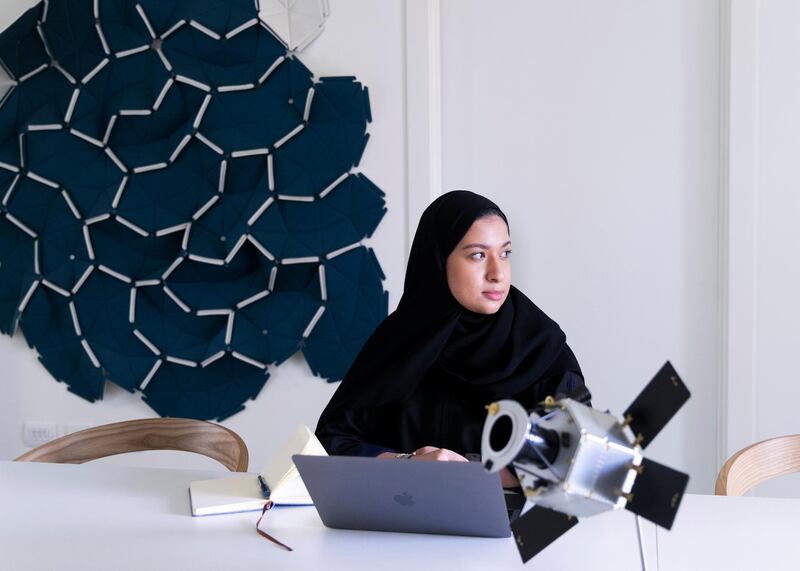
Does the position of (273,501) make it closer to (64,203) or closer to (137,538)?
(137,538)

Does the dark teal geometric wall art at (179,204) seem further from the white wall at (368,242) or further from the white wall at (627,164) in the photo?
the white wall at (627,164)

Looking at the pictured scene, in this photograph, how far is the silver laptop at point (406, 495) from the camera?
4.05 ft

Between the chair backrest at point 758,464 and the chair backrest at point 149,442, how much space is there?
1.05 m

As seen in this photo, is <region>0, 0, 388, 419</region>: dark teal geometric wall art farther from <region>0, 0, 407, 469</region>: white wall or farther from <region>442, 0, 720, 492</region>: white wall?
<region>442, 0, 720, 492</region>: white wall

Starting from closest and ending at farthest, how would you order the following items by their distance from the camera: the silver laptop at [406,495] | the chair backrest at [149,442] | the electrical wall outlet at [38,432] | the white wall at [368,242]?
the silver laptop at [406,495], the chair backrest at [149,442], the white wall at [368,242], the electrical wall outlet at [38,432]

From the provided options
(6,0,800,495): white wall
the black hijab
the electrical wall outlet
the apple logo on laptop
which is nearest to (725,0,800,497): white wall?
(6,0,800,495): white wall

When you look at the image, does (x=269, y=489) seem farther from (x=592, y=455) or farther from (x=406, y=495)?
(x=592, y=455)

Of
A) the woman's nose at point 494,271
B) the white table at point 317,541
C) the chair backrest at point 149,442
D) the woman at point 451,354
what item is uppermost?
the woman's nose at point 494,271

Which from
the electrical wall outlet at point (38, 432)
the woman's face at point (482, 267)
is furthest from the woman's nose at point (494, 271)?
the electrical wall outlet at point (38, 432)

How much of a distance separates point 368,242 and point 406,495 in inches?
68.2

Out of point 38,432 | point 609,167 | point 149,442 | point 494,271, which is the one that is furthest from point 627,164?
point 38,432

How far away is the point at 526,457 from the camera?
3.20 feet

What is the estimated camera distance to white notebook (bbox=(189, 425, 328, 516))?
151 cm

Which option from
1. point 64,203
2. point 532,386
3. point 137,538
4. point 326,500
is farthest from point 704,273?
point 64,203
